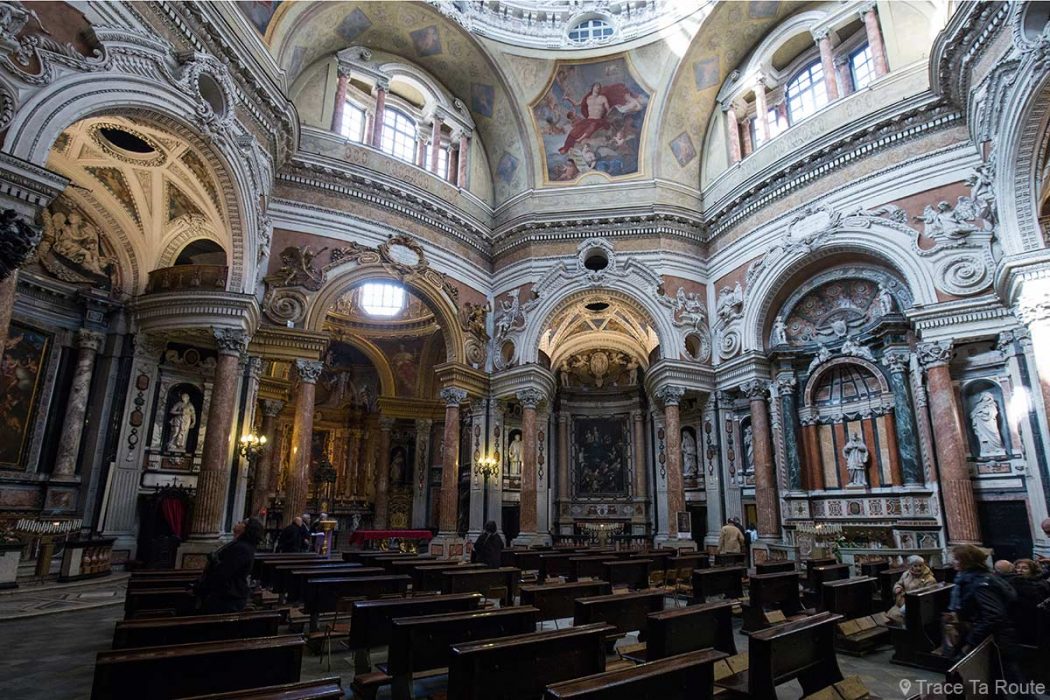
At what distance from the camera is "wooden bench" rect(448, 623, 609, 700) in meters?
3.21

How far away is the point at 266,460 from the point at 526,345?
910cm

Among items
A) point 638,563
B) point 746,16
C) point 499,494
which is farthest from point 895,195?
point 499,494

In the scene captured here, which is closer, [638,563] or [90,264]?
[638,563]

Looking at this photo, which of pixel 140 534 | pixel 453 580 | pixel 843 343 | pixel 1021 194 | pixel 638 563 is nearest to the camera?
pixel 453 580

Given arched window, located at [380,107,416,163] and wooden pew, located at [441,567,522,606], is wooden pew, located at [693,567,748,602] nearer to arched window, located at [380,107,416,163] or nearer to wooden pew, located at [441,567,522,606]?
wooden pew, located at [441,567,522,606]

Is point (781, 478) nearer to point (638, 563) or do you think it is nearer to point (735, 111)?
point (638, 563)

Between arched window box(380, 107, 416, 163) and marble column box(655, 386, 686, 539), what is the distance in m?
11.3

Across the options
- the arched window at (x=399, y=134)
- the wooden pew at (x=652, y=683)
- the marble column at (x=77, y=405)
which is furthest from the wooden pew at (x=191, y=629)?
the arched window at (x=399, y=134)

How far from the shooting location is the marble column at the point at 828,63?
52.7ft

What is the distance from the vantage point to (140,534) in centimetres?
1326

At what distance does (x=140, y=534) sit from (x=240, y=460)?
8.92 feet

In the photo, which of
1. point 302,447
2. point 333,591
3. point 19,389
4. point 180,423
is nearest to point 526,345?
point 302,447

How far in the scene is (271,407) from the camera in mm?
20172

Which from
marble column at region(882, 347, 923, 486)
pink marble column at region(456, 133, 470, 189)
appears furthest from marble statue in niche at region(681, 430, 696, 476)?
pink marble column at region(456, 133, 470, 189)
